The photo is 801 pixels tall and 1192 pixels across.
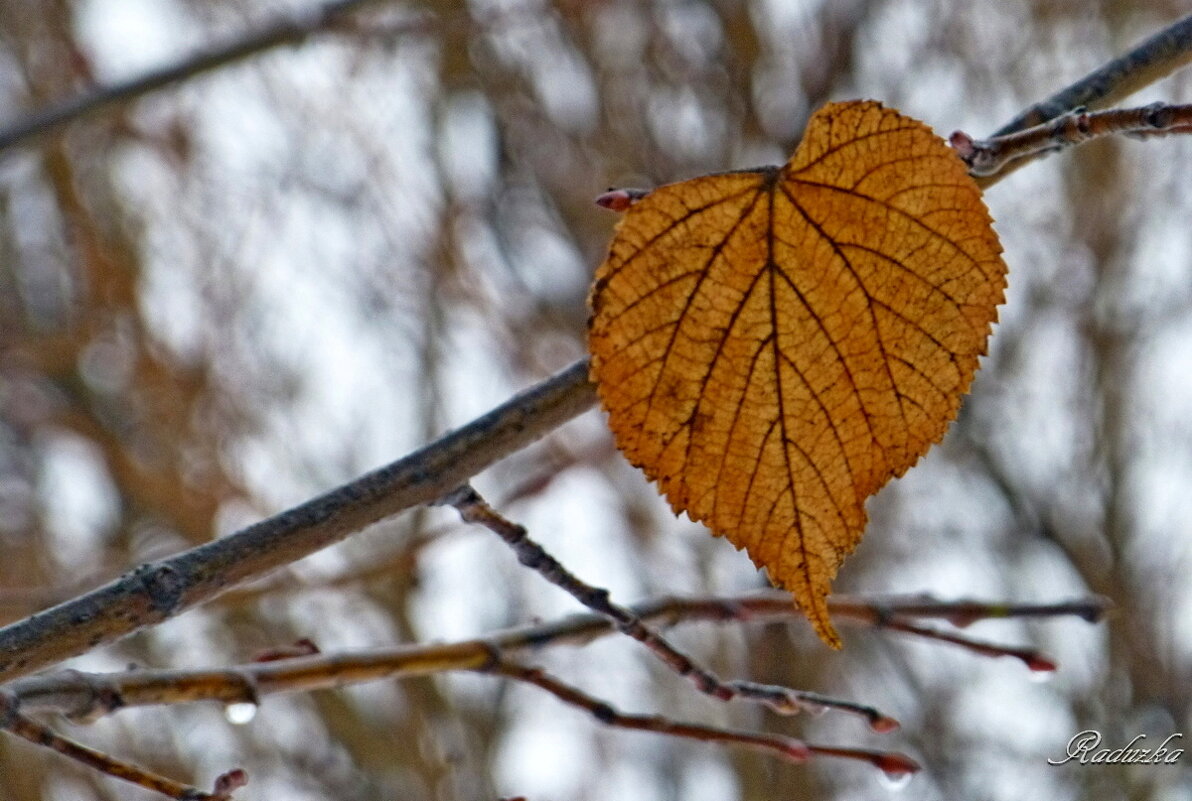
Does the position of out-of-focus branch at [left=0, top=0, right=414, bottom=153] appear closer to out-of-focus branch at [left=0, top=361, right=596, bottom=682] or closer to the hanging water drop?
the hanging water drop

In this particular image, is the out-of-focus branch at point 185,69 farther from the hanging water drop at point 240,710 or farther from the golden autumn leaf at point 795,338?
the golden autumn leaf at point 795,338

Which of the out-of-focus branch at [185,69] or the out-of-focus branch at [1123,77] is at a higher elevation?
the out-of-focus branch at [185,69]

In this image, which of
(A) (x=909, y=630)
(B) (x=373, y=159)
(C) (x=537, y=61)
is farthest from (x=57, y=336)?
(A) (x=909, y=630)

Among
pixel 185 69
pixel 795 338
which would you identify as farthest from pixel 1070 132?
pixel 185 69
